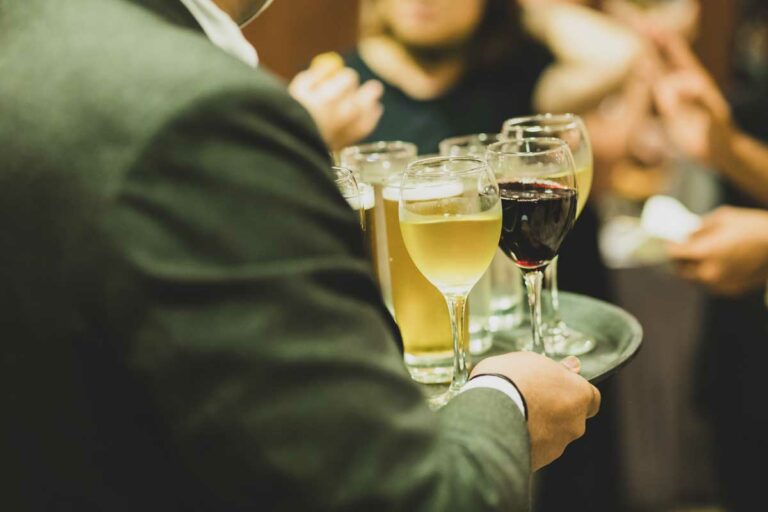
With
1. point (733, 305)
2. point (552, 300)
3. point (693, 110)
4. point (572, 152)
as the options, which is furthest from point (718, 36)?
point (552, 300)

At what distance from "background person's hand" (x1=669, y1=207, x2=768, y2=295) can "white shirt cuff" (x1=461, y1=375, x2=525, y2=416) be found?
135 cm

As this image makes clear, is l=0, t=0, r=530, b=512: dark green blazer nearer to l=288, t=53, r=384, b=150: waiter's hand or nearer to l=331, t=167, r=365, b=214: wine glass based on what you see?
l=331, t=167, r=365, b=214: wine glass

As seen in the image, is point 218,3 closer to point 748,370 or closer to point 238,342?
point 238,342

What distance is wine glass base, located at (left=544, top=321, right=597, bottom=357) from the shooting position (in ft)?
4.06

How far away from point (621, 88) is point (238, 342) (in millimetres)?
2353

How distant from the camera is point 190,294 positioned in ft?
2.18

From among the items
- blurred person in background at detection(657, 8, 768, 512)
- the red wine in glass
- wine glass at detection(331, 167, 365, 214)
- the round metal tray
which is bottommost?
blurred person in background at detection(657, 8, 768, 512)

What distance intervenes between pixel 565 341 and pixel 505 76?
1378mm

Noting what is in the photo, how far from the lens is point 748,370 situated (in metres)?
2.58

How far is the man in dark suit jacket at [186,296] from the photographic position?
665mm

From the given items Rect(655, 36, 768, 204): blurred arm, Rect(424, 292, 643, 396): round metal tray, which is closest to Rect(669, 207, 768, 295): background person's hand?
Rect(655, 36, 768, 204): blurred arm

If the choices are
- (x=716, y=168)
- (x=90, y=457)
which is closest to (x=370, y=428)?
(x=90, y=457)

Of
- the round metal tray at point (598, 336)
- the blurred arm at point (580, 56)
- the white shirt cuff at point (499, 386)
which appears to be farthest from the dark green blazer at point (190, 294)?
the blurred arm at point (580, 56)

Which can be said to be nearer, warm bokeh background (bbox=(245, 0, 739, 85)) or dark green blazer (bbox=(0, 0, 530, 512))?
dark green blazer (bbox=(0, 0, 530, 512))
